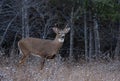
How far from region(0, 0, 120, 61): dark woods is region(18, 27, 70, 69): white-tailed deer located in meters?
4.85

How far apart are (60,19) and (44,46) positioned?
8596mm

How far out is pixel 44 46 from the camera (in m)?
12.7

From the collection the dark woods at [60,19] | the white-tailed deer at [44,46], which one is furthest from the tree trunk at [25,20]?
the white-tailed deer at [44,46]

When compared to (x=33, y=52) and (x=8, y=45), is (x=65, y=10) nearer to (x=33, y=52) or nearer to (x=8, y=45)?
(x=8, y=45)

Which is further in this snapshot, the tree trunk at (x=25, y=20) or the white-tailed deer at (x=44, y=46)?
the tree trunk at (x=25, y=20)

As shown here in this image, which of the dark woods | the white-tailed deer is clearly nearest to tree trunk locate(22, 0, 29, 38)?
the dark woods

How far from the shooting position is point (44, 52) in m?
12.4

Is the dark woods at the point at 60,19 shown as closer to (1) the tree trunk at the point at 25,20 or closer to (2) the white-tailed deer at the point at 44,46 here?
(1) the tree trunk at the point at 25,20

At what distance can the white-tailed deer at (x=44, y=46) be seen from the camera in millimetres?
12258

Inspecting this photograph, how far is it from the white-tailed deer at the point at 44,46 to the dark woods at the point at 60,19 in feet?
15.9

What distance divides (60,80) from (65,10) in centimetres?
1330

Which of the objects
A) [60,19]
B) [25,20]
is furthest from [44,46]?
[60,19]

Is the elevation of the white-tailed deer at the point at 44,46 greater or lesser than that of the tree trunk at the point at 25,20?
lesser

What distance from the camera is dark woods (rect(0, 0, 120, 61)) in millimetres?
18266
